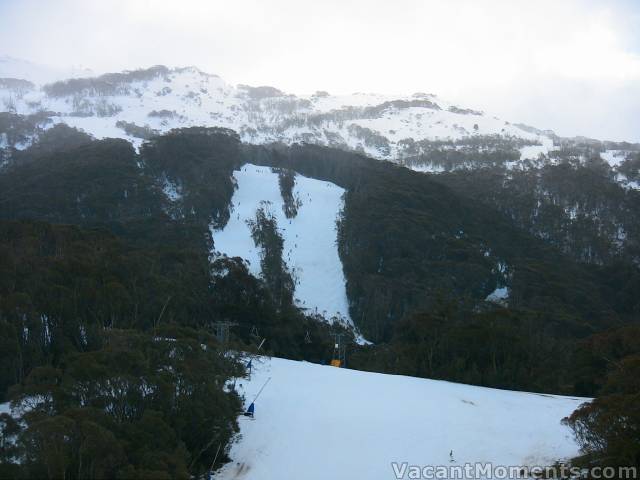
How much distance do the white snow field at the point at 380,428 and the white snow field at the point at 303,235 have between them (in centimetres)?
3346

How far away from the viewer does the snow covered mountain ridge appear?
483 feet

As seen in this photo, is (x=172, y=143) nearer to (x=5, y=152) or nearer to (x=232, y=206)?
(x=232, y=206)

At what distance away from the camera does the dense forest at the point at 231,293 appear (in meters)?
13.3

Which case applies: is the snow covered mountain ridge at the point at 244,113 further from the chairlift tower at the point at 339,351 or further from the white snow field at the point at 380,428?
the white snow field at the point at 380,428

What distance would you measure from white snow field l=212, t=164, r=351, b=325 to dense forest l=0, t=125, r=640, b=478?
1468 mm

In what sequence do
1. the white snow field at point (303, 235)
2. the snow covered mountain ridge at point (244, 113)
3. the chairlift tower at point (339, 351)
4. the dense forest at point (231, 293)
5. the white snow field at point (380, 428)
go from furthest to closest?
the snow covered mountain ridge at point (244, 113), the white snow field at point (303, 235), the chairlift tower at point (339, 351), the white snow field at point (380, 428), the dense forest at point (231, 293)

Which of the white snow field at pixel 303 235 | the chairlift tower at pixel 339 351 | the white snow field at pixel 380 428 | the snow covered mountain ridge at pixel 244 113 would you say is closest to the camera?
the white snow field at pixel 380 428

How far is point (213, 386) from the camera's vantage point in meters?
15.7

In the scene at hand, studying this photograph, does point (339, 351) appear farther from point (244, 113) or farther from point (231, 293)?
point (244, 113)

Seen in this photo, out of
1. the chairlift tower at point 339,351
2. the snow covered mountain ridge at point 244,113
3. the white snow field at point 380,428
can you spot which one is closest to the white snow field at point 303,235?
the chairlift tower at point 339,351

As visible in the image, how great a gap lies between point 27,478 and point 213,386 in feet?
18.7

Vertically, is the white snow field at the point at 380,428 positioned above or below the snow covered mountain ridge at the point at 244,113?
below

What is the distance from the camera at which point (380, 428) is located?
18766mm

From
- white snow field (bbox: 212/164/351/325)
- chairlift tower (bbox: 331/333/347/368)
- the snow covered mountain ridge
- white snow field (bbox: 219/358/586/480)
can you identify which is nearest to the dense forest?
chairlift tower (bbox: 331/333/347/368)
